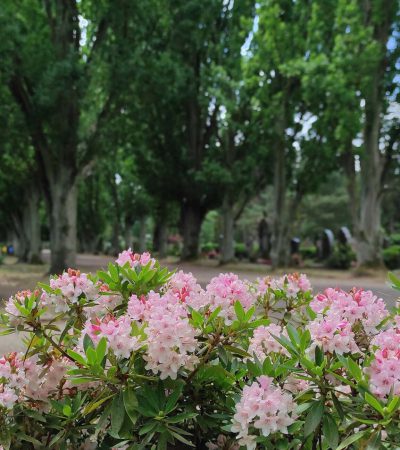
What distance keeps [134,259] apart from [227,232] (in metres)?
24.1

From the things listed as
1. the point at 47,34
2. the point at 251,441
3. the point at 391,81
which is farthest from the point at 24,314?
the point at 391,81

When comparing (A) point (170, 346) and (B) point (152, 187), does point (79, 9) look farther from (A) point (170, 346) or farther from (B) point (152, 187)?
(A) point (170, 346)

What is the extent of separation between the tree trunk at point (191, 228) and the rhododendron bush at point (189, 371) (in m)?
26.8

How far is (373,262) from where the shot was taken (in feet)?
65.4

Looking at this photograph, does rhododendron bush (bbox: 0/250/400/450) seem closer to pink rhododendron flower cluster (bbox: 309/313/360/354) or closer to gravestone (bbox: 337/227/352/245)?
pink rhododendron flower cluster (bbox: 309/313/360/354)

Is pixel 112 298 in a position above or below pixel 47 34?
below

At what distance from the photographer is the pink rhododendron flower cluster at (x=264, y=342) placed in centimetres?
271

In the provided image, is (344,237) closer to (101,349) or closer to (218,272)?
(218,272)

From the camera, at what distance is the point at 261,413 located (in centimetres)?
193

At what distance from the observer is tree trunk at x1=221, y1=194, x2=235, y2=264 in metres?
26.7

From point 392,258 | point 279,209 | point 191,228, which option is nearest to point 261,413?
point 279,209

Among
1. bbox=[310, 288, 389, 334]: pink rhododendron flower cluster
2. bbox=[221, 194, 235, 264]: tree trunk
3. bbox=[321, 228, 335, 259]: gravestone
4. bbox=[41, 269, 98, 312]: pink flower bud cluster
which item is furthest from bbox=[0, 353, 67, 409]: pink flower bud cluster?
bbox=[321, 228, 335, 259]: gravestone

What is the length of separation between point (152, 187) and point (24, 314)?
1067 inches

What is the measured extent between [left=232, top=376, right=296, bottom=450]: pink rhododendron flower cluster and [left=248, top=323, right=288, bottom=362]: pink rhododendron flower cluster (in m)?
0.70
